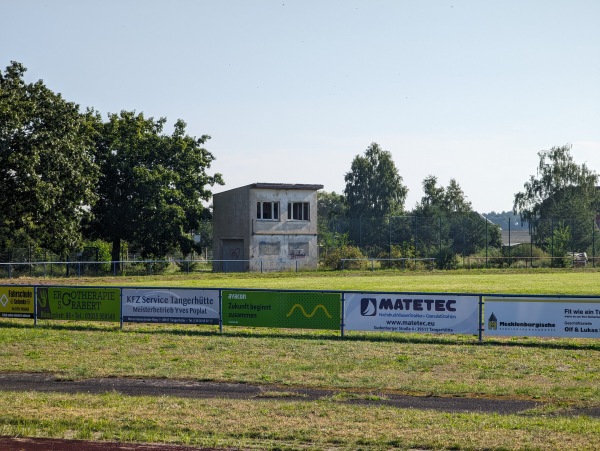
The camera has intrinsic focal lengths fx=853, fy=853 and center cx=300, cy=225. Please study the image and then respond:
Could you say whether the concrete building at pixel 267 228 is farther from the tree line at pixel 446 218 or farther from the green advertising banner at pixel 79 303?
the green advertising banner at pixel 79 303

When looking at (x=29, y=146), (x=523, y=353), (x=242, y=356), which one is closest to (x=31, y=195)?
(x=29, y=146)

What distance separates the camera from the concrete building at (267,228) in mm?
66312

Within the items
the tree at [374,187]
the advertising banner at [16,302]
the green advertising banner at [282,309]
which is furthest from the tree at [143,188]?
the tree at [374,187]

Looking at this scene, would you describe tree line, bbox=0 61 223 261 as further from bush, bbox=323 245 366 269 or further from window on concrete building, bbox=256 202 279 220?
bush, bbox=323 245 366 269

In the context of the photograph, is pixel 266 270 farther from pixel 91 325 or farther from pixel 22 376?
pixel 22 376

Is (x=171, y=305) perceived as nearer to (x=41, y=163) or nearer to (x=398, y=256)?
(x=41, y=163)

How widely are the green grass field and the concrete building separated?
37984mm

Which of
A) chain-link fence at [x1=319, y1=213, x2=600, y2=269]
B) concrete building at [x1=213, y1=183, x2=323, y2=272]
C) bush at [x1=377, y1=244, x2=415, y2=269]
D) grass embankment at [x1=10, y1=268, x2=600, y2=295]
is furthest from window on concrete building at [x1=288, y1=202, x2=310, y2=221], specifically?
bush at [x1=377, y1=244, x2=415, y2=269]

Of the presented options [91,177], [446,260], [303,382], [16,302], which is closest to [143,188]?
[91,177]

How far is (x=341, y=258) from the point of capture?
67.1 metres

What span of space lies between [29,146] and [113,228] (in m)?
16.4

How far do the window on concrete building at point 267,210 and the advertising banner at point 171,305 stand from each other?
1596 inches

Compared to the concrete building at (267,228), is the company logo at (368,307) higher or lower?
lower

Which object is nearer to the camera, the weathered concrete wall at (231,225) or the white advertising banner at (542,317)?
the white advertising banner at (542,317)
